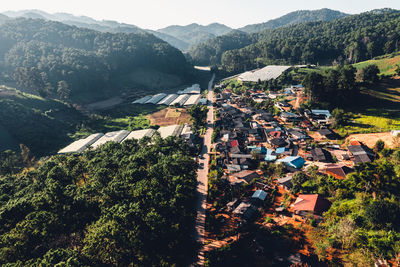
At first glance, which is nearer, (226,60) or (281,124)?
(281,124)

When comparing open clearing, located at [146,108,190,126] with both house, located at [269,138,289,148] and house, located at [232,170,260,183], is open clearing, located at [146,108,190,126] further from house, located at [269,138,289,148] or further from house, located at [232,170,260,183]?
house, located at [232,170,260,183]

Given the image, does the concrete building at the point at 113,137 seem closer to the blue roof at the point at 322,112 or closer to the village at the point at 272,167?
the village at the point at 272,167

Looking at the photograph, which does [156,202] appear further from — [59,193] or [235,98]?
[235,98]

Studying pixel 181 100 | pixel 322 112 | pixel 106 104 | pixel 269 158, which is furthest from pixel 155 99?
pixel 322 112

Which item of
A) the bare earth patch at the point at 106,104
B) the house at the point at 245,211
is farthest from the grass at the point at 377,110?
the bare earth patch at the point at 106,104

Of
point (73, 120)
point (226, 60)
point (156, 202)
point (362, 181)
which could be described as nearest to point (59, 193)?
point (156, 202)
